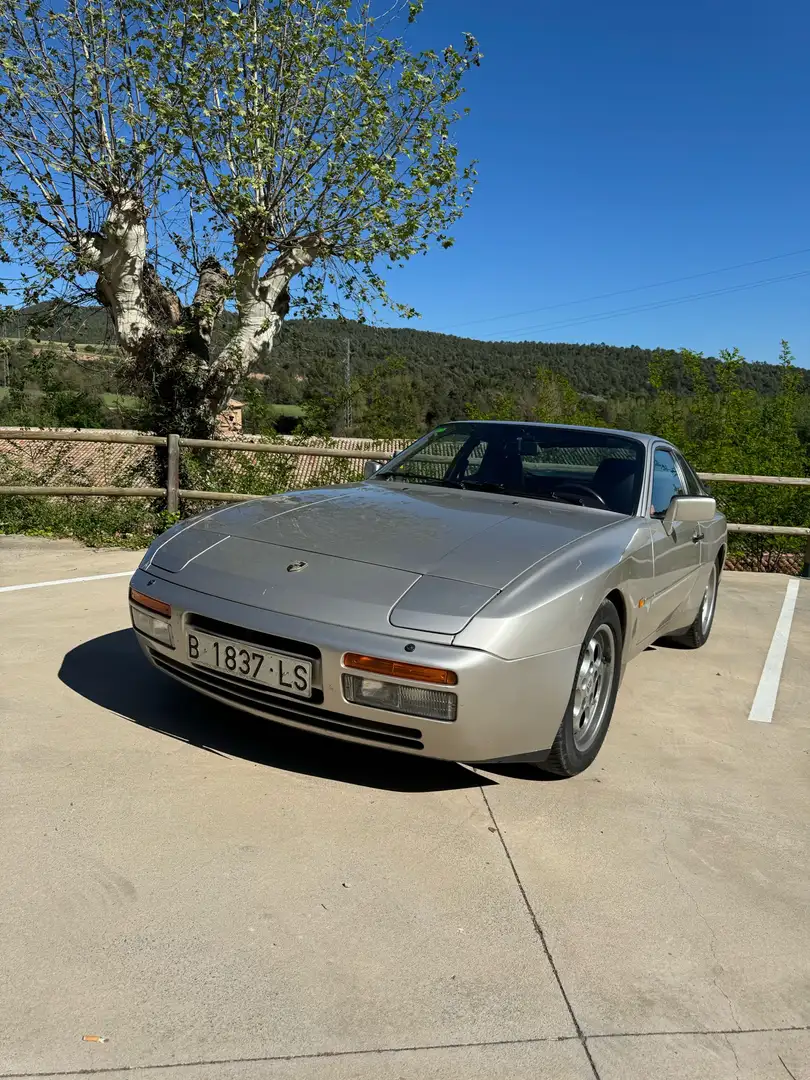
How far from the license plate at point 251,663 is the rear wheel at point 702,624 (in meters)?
3.14

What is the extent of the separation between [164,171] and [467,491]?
30.3 feet

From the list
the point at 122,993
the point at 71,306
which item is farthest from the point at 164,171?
the point at 122,993

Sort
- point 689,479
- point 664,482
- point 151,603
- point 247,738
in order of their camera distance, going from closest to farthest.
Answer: point 151,603
point 247,738
point 664,482
point 689,479

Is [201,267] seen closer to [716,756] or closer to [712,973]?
[716,756]

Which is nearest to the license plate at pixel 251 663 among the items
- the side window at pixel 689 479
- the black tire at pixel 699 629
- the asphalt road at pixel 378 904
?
the asphalt road at pixel 378 904

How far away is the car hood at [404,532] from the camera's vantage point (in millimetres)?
2910

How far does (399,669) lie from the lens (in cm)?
250

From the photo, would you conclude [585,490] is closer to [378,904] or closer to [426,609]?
[426,609]

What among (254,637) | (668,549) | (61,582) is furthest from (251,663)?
(61,582)

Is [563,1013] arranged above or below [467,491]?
below

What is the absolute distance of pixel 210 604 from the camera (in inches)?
111

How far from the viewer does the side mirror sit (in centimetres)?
384

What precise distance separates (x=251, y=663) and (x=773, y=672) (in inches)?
136

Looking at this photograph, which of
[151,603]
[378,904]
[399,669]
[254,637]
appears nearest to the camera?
[378,904]
